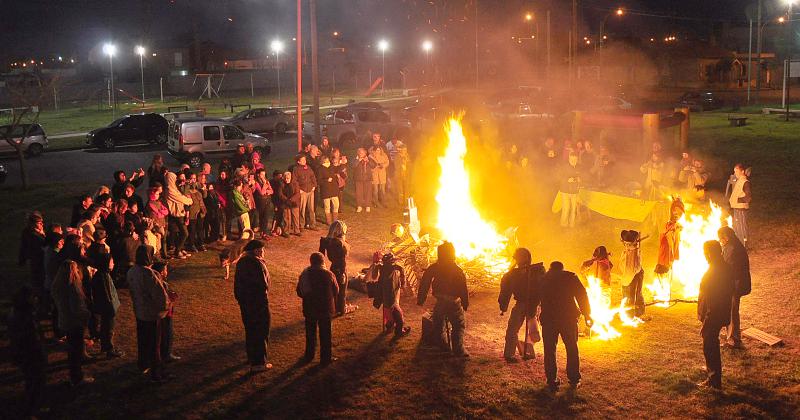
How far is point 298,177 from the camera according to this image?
1664 cm

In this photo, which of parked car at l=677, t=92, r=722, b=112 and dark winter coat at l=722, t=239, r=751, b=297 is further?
parked car at l=677, t=92, r=722, b=112

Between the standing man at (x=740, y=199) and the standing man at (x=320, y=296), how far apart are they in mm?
9222

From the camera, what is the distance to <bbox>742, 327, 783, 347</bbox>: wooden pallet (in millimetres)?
9914

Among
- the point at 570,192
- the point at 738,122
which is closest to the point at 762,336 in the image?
the point at 570,192

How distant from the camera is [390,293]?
10266 mm

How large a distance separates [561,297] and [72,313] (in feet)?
19.1

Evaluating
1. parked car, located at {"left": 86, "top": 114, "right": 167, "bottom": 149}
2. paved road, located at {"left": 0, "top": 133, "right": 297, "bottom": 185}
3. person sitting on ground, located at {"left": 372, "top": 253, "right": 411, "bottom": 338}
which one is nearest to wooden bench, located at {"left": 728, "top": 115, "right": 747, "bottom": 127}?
paved road, located at {"left": 0, "top": 133, "right": 297, "bottom": 185}

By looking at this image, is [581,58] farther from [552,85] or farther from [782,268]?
[782,268]

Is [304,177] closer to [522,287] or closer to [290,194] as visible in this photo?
[290,194]

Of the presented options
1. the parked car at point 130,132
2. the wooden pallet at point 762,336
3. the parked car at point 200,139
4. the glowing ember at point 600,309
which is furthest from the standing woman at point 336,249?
the parked car at point 130,132

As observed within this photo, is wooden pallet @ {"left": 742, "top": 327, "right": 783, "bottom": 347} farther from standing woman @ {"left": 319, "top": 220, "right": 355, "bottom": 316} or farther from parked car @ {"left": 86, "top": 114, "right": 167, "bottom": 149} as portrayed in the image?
parked car @ {"left": 86, "top": 114, "right": 167, "bottom": 149}

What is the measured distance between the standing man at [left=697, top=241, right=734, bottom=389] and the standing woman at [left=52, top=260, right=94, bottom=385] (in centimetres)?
743

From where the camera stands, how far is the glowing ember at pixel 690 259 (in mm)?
12074

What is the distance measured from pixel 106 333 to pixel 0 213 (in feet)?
38.4
